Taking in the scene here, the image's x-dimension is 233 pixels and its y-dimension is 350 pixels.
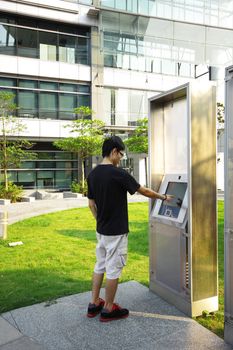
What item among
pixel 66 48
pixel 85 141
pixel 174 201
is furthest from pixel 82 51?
pixel 174 201

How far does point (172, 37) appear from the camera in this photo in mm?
25406

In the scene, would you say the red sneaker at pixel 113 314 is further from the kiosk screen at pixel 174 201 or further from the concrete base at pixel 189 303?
the kiosk screen at pixel 174 201

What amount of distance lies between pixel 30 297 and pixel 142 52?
23870 mm

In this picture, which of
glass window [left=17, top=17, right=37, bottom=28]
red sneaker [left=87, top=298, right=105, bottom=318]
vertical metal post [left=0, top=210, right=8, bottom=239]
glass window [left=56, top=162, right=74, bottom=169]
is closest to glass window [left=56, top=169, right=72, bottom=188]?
glass window [left=56, top=162, right=74, bottom=169]

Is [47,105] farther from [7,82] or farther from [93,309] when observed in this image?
[93,309]

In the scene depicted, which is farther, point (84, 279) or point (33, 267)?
point (33, 267)

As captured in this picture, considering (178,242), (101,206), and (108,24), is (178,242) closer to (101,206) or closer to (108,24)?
(101,206)

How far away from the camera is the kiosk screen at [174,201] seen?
12.5ft

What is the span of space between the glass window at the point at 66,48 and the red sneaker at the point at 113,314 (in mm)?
23035

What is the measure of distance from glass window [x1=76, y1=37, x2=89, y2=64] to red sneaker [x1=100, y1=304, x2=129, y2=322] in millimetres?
23440

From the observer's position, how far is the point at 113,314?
361 centimetres

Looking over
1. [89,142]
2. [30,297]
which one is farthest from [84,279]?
[89,142]

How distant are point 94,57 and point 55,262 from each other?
21.5 m

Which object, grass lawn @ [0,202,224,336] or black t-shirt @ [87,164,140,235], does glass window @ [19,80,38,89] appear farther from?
black t-shirt @ [87,164,140,235]
